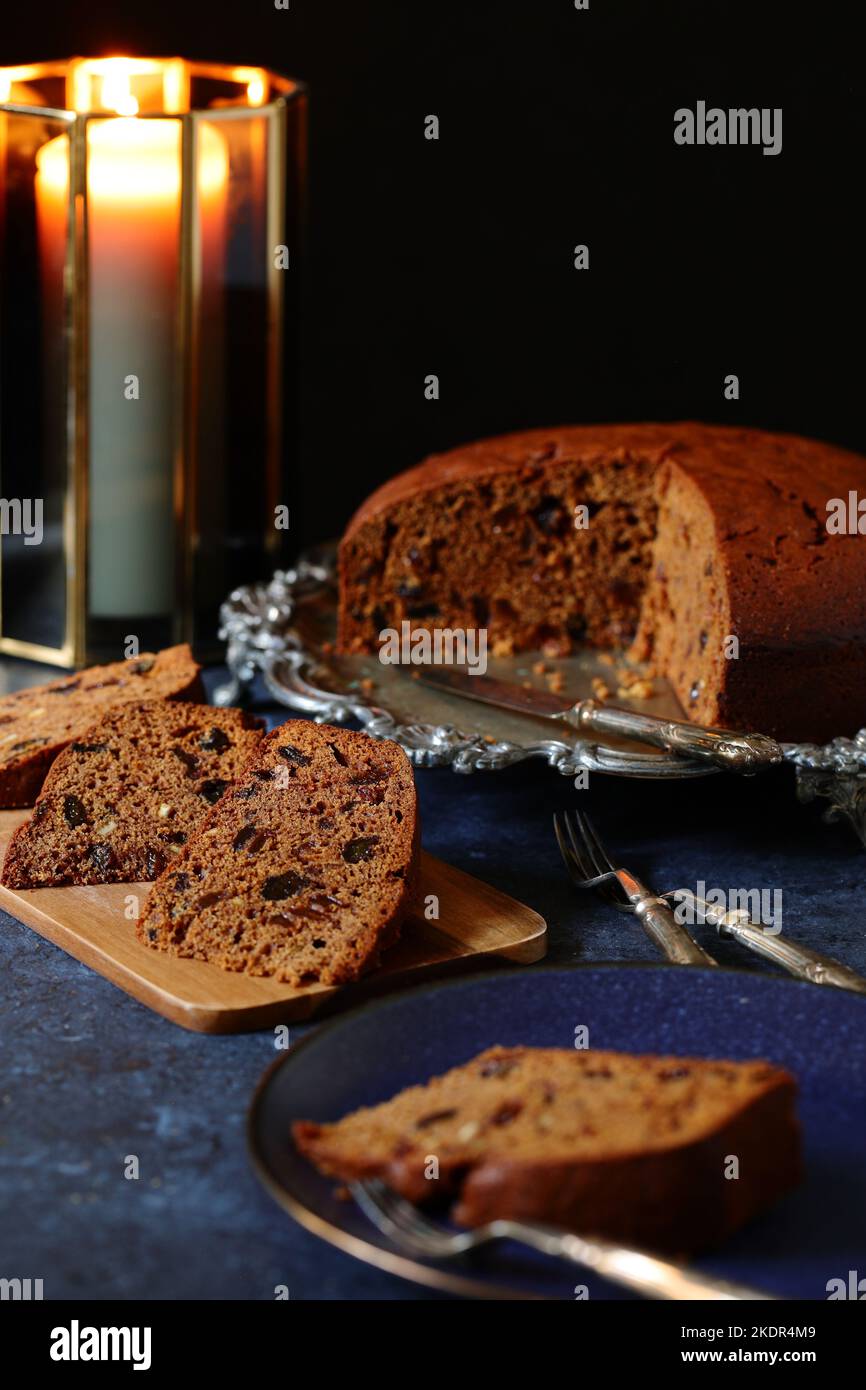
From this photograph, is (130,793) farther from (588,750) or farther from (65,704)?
(588,750)

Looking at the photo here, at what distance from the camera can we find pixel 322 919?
243cm

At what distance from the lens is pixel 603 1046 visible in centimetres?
212

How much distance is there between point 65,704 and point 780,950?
5.12 ft

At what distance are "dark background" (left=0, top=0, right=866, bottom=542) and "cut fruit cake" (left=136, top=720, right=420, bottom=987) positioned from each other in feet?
5.67

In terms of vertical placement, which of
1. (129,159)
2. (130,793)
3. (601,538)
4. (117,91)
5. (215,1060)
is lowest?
(215,1060)

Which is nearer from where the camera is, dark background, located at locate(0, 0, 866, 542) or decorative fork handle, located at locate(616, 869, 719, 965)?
decorative fork handle, located at locate(616, 869, 719, 965)

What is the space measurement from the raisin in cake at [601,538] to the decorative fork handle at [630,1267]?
173 centimetres

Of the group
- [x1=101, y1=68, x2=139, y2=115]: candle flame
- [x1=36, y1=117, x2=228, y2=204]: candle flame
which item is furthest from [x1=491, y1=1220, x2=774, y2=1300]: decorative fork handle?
[x1=101, y1=68, x2=139, y2=115]: candle flame

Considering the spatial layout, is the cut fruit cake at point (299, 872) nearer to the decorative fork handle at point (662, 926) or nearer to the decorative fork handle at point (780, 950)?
the decorative fork handle at point (662, 926)

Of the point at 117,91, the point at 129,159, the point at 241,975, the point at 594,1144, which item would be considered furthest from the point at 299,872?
the point at 117,91

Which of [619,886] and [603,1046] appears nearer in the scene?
[603,1046]

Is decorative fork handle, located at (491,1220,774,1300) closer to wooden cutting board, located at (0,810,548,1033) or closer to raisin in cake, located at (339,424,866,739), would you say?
wooden cutting board, located at (0,810,548,1033)

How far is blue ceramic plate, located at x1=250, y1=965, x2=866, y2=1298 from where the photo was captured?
1.71 metres

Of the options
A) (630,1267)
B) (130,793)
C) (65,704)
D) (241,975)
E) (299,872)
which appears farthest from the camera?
(65,704)
